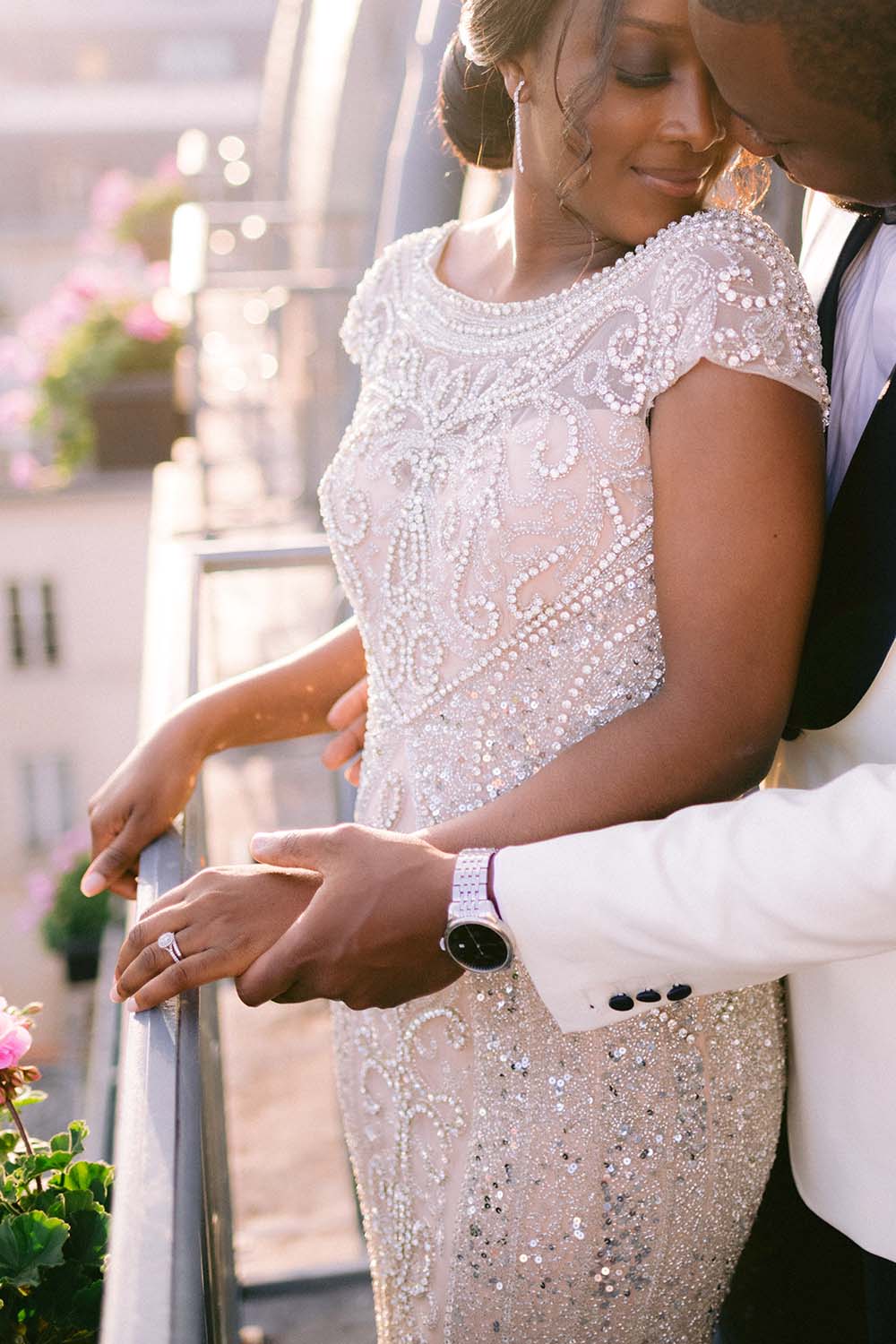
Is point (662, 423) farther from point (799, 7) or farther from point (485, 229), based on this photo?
point (485, 229)

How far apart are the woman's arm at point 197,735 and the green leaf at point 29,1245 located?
1.70ft

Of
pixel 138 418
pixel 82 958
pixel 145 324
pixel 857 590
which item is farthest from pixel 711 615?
pixel 82 958

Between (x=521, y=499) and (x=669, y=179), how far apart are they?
332mm

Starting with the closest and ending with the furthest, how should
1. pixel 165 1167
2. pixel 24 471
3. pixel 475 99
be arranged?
pixel 165 1167
pixel 475 99
pixel 24 471

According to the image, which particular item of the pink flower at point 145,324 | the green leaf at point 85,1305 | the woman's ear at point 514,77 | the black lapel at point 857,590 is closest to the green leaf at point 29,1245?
the green leaf at point 85,1305

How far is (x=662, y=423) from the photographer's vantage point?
1.26 meters

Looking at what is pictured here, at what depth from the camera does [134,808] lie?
5.29ft

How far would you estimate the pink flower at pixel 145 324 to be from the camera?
7252 millimetres

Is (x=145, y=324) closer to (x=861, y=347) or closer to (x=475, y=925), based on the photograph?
(x=861, y=347)

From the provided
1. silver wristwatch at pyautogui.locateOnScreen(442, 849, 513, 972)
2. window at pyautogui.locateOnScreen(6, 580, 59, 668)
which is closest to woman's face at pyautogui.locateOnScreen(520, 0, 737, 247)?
silver wristwatch at pyautogui.locateOnScreen(442, 849, 513, 972)

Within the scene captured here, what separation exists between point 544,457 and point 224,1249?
1059 millimetres

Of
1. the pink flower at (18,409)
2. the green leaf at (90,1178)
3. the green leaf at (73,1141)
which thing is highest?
the green leaf at (90,1178)

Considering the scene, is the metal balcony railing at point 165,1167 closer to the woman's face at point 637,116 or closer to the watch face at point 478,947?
the watch face at point 478,947

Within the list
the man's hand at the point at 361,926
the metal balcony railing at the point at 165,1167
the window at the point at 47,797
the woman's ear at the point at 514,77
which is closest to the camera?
the metal balcony railing at the point at 165,1167
